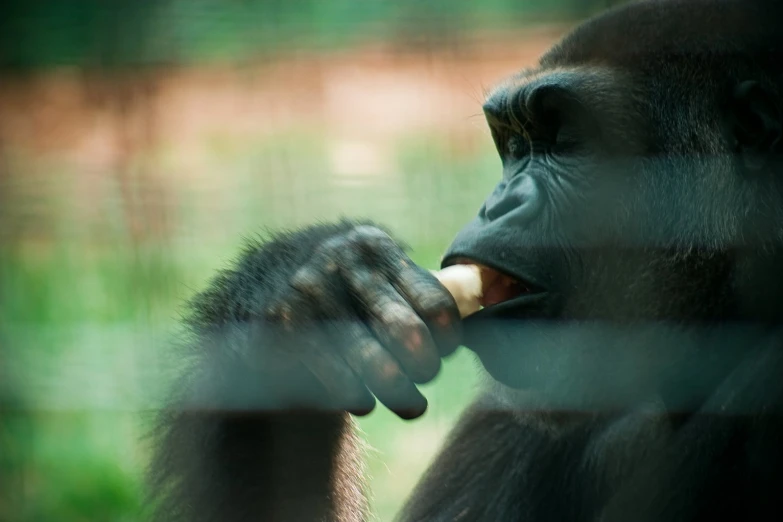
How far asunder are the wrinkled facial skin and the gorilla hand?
0.54ft

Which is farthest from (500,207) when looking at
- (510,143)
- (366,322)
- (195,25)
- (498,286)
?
(195,25)

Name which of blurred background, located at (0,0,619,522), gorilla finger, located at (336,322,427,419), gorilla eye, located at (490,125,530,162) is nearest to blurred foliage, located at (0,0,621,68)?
blurred background, located at (0,0,619,522)

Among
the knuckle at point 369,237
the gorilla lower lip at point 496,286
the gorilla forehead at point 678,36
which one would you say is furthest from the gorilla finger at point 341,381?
the gorilla forehead at point 678,36

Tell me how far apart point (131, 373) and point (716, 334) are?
1476 mm

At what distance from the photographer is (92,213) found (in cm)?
264

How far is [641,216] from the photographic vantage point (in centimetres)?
189

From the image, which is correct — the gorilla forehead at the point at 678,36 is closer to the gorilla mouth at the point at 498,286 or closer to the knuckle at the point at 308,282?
the gorilla mouth at the point at 498,286

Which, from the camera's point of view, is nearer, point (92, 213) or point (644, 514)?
point (644, 514)

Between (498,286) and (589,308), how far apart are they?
0.18m

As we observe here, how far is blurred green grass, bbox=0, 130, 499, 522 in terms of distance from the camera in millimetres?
2299

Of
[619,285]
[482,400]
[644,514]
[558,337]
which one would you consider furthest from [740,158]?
[482,400]

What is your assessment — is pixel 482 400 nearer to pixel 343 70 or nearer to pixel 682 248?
pixel 682 248

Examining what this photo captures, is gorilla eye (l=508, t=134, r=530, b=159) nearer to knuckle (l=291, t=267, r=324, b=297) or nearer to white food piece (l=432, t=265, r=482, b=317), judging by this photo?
white food piece (l=432, t=265, r=482, b=317)

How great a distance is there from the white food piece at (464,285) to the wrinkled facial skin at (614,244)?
26 millimetres
